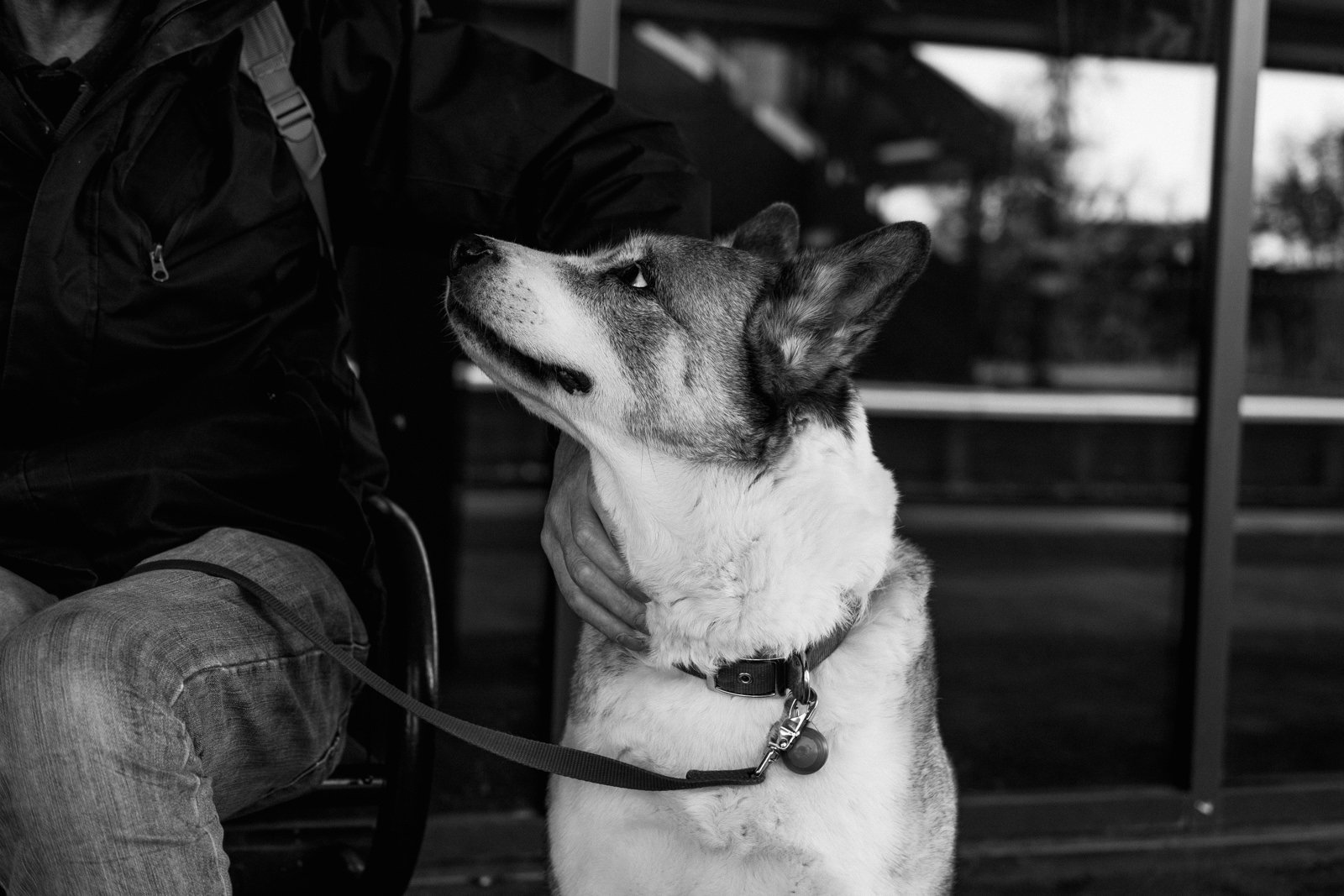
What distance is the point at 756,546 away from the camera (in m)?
1.80

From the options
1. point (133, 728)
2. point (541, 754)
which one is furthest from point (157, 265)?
point (541, 754)

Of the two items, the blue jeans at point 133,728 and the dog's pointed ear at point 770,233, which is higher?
the dog's pointed ear at point 770,233

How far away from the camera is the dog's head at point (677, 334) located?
1.82 m

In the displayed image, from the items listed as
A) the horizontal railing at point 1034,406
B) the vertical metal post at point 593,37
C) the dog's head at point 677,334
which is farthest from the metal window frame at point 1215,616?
the horizontal railing at point 1034,406

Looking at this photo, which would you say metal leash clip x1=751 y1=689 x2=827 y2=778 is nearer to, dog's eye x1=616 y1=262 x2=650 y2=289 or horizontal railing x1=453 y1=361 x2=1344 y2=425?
dog's eye x1=616 y1=262 x2=650 y2=289

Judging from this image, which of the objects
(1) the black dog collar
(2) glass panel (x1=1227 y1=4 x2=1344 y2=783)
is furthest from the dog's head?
(2) glass panel (x1=1227 y1=4 x2=1344 y2=783)

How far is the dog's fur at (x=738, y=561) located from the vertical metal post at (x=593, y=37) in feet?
3.98

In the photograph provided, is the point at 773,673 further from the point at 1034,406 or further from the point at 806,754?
the point at 1034,406

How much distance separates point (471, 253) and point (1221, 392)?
2342 millimetres

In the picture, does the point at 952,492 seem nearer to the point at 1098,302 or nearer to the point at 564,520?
the point at 1098,302

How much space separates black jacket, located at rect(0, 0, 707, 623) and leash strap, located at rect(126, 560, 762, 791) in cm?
17

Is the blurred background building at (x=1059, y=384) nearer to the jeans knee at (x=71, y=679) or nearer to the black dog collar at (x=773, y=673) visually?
the black dog collar at (x=773, y=673)

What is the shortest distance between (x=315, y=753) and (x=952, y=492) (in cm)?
961

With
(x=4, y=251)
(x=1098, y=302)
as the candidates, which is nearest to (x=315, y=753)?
(x=4, y=251)
